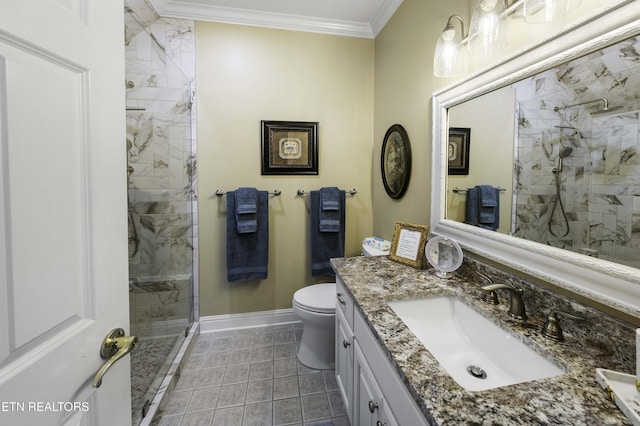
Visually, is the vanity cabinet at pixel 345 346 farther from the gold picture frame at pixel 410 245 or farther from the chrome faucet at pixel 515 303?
the chrome faucet at pixel 515 303

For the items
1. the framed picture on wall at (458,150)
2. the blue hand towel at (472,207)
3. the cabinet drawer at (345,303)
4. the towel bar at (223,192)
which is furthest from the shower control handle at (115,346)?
A: the towel bar at (223,192)

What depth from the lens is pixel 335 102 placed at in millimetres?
2324

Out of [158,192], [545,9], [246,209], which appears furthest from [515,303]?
[158,192]

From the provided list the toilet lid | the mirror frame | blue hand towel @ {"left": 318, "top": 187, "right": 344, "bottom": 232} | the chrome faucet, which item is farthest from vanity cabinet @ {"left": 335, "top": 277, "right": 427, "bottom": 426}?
blue hand towel @ {"left": 318, "top": 187, "right": 344, "bottom": 232}

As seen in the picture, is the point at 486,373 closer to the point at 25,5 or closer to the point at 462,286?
the point at 462,286

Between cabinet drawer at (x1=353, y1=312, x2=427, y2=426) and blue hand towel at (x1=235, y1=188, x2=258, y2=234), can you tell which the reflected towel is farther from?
blue hand towel at (x1=235, y1=188, x2=258, y2=234)

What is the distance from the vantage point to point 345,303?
1298 mm

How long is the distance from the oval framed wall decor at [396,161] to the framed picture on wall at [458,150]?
1.26ft

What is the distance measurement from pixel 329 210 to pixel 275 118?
0.89 meters

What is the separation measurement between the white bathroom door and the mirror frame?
1.28 m

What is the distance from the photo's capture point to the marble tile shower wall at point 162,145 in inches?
66.6

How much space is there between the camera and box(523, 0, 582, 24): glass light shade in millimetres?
813

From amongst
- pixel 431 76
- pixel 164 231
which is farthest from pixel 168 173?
pixel 431 76

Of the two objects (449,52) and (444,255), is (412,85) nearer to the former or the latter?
(449,52)
